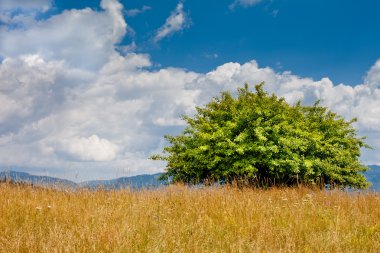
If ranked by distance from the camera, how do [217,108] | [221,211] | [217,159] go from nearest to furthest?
[221,211]
[217,159]
[217,108]

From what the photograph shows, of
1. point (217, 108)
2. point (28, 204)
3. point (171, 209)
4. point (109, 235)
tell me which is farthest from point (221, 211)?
point (217, 108)

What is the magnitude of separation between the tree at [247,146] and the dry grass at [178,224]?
1126cm

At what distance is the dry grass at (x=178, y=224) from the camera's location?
5.56 meters

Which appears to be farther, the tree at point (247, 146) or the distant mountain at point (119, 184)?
the tree at point (247, 146)

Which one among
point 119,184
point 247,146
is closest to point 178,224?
point 119,184

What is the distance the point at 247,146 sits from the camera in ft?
80.8

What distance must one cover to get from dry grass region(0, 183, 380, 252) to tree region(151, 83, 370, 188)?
1126 cm

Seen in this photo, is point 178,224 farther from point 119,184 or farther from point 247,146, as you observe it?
point 247,146

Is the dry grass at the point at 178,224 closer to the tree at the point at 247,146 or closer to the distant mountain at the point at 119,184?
the distant mountain at the point at 119,184

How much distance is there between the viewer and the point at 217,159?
2458 cm

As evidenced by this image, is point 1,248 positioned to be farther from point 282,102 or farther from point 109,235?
point 282,102

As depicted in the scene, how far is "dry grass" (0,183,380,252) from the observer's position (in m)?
5.56

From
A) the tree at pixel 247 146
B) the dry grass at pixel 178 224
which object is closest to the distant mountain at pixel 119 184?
the dry grass at pixel 178 224

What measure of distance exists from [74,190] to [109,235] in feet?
19.9
